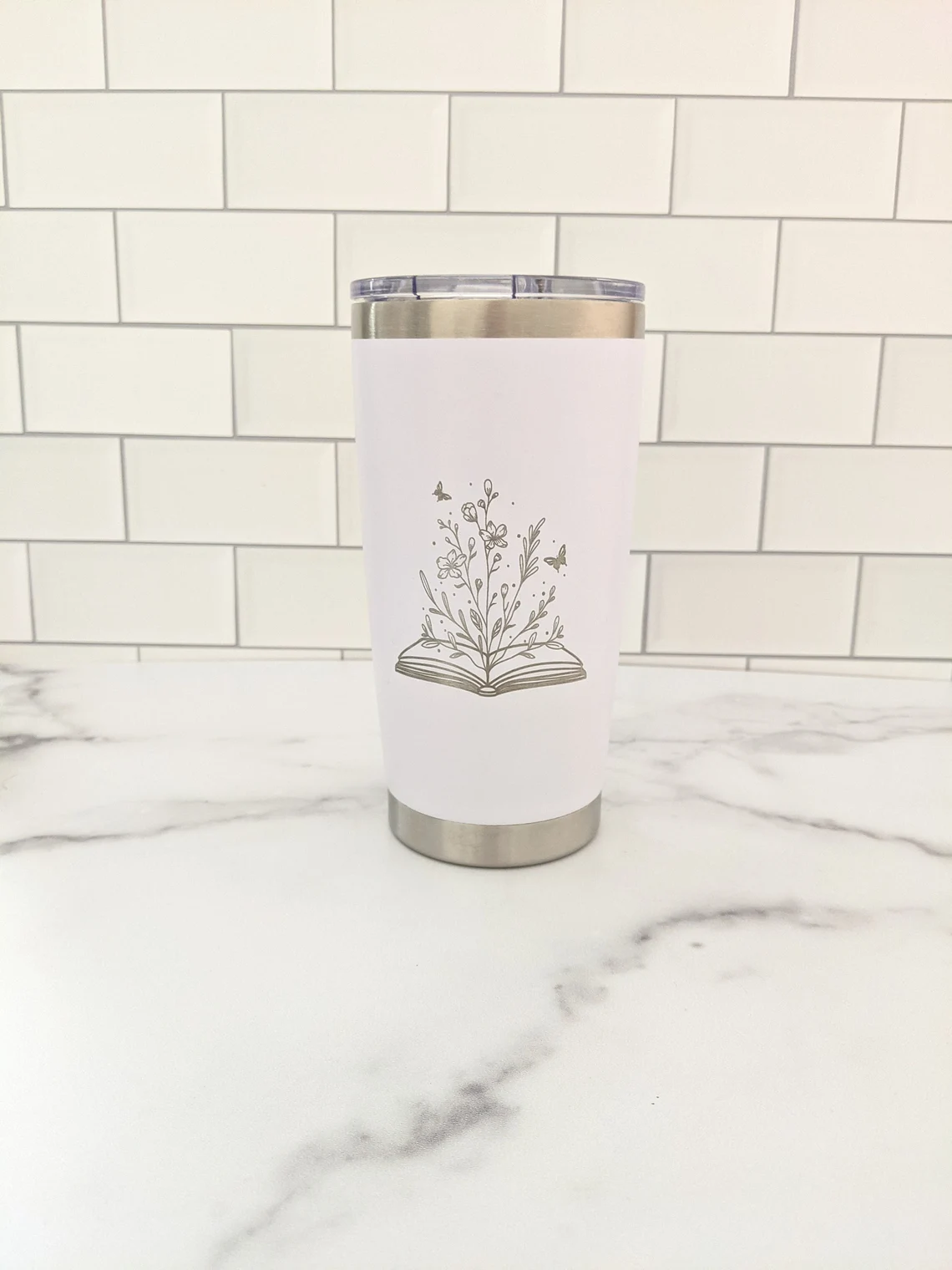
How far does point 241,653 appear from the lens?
835 mm

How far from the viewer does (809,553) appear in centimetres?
81

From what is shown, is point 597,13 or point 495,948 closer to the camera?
point 495,948

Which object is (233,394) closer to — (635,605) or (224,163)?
(224,163)

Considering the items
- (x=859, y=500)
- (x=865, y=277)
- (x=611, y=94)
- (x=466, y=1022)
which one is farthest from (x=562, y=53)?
(x=466, y=1022)

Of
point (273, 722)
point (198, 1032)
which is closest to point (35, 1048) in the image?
point (198, 1032)

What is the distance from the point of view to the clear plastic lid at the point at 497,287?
1.38 ft

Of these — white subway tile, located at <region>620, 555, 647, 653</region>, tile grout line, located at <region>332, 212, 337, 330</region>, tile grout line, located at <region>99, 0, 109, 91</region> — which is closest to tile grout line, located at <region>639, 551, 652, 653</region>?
white subway tile, located at <region>620, 555, 647, 653</region>

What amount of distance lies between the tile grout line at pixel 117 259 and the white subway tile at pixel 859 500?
478 mm

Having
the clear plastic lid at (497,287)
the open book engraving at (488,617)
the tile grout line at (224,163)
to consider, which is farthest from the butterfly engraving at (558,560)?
the tile grout line at (224,163)

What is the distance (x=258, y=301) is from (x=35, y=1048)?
0.54m

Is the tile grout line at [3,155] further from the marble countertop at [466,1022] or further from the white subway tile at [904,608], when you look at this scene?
the white subway tile at [904,608]

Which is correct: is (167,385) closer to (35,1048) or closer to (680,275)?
(680,275)

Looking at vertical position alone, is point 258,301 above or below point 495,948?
above

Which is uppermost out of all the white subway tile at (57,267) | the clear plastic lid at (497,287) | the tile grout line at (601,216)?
the tile grout line at (601,216)
